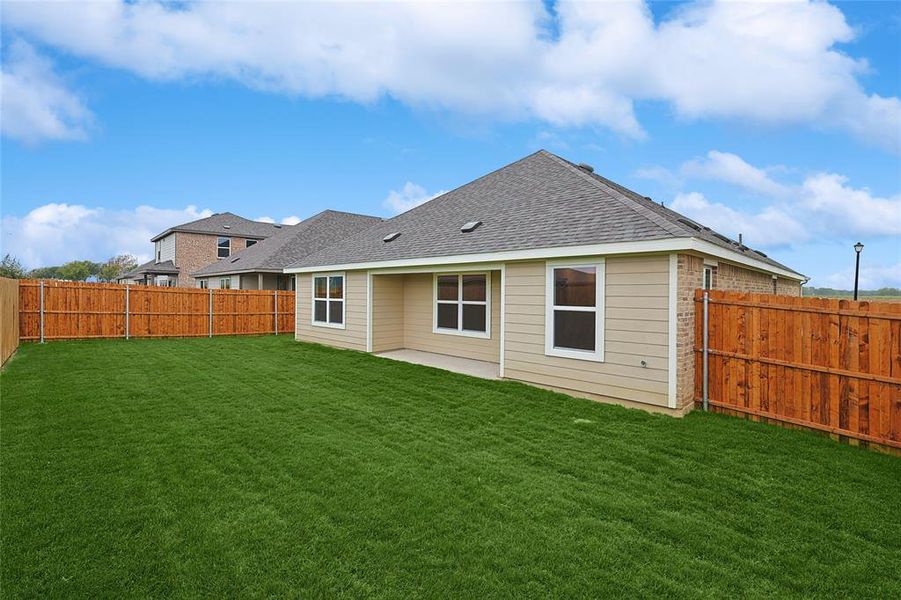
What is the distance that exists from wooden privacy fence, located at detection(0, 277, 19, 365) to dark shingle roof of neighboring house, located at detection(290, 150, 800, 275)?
7251 mm

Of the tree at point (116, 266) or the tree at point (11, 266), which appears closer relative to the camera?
the tree at point (11, 266)

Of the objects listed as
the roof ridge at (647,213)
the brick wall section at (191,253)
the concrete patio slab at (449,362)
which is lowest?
the concrete patio slab at (449,362)

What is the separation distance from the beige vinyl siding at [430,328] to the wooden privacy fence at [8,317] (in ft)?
27.7

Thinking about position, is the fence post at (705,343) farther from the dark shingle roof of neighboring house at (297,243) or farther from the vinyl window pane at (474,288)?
the dark shingle roof of neighboring house at (297,243)

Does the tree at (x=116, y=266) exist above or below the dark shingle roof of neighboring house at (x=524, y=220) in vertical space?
above

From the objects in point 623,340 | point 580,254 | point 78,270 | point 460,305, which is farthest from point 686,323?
point 78,270

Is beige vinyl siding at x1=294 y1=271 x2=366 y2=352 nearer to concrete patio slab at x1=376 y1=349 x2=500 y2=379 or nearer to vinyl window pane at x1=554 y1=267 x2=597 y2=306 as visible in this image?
concrete patio slab at x1=376 y1=349 x2=500 y2=379

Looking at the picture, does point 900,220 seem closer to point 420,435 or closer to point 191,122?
point 420,435

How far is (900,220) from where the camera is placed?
14312 millimetres

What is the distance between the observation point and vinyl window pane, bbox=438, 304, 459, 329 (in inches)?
446

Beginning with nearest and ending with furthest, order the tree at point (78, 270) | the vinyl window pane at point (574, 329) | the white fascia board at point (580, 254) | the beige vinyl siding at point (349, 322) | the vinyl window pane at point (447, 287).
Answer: the white fascia board at point (580, 254) → the vinyl window pane at point (574, 329) → the vinyl window pane at point (447, 287) → the beige vinyl siding at point (349, 322) → the tree at point (78, 270)

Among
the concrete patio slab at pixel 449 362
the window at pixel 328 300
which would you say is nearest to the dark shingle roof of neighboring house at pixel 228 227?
the window at pixel 328 300

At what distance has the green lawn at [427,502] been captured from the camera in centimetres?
268

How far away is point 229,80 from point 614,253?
49.6 ft
